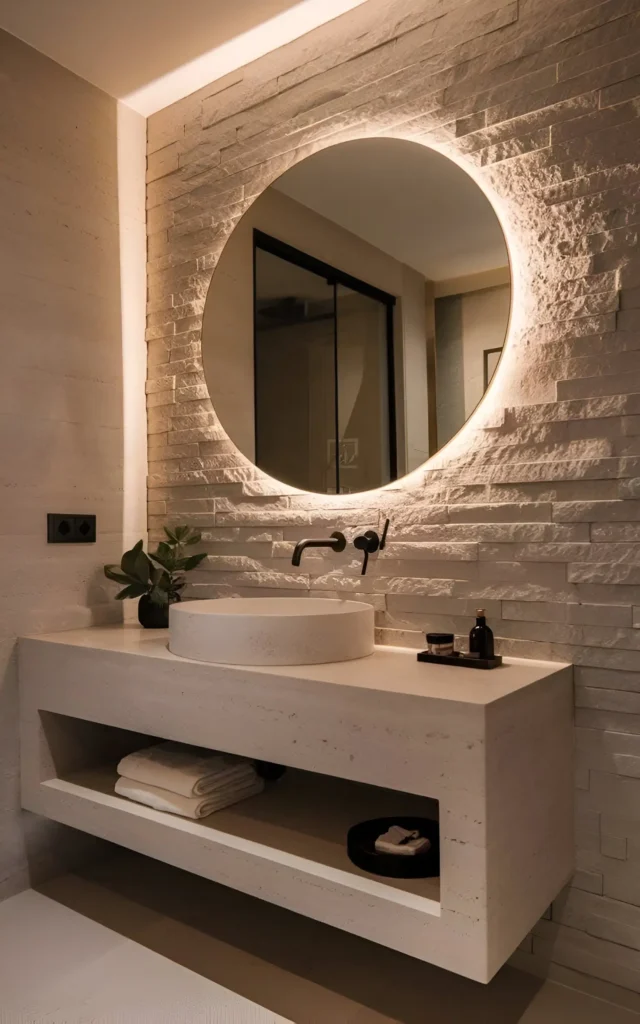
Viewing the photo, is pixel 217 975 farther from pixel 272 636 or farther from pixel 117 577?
pixel 117 577

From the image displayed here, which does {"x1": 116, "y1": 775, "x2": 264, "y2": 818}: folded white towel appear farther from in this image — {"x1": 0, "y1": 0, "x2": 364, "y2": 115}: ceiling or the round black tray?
{"x1": 0, "y1": 0, "x2": 364, "y2": 115}: ceiling

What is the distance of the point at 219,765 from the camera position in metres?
1.72

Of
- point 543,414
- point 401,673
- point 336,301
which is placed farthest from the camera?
point 336,301

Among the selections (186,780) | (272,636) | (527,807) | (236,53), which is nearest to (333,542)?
(272,636)

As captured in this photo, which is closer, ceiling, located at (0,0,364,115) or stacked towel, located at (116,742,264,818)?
stacked towel, located at (116,742,264,818)

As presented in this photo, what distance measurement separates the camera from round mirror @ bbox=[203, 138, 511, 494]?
1681 mm

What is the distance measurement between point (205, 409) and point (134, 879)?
4.35ft

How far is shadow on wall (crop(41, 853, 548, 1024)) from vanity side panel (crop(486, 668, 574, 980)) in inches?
12.9

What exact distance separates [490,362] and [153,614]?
1.11 m

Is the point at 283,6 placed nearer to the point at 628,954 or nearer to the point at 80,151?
the point at 80,151

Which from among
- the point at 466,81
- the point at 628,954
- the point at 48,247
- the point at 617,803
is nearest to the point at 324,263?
the point at 466,81

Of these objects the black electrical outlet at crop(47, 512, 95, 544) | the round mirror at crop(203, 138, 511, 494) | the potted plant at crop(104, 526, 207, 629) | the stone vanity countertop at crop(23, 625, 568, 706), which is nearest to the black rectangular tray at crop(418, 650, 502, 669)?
the stone vanity countertop at crop(23, 625, 568, 706)

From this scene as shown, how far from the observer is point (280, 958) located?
1.67m

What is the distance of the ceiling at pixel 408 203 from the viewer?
1662 millimetres
